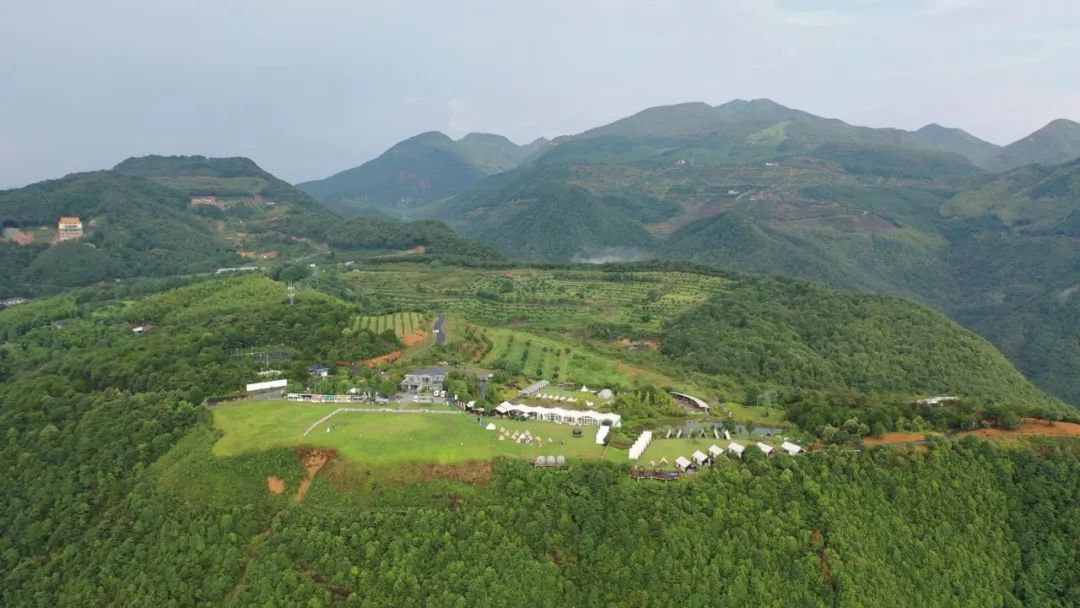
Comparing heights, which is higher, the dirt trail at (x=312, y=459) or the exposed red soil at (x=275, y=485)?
the dirt trail at (x=312, y=459)

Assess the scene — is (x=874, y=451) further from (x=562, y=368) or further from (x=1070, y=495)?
(x=562, y=368)

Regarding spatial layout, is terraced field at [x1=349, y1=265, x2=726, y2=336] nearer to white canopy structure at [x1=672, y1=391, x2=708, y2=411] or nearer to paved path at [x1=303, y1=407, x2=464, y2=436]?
white canopy structure at [x1=672, y1=391, x2=708, y2=411]

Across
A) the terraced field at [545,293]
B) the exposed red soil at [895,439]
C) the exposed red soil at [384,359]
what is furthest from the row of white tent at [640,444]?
the terraced field at [545,293]

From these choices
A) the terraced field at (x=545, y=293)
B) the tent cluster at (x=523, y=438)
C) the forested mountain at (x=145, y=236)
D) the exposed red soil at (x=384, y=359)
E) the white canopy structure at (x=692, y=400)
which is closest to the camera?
the tent cluster at (x=523, y=438)

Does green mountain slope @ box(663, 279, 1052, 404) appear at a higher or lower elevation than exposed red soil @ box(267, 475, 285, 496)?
lower

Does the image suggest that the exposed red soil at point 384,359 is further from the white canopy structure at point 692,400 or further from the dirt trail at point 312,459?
the white canopy structure at point 692,400

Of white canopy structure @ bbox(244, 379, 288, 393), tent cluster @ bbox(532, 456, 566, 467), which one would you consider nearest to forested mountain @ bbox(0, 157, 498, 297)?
white canopy structure @ bbox(244, 379, 288, 393)
